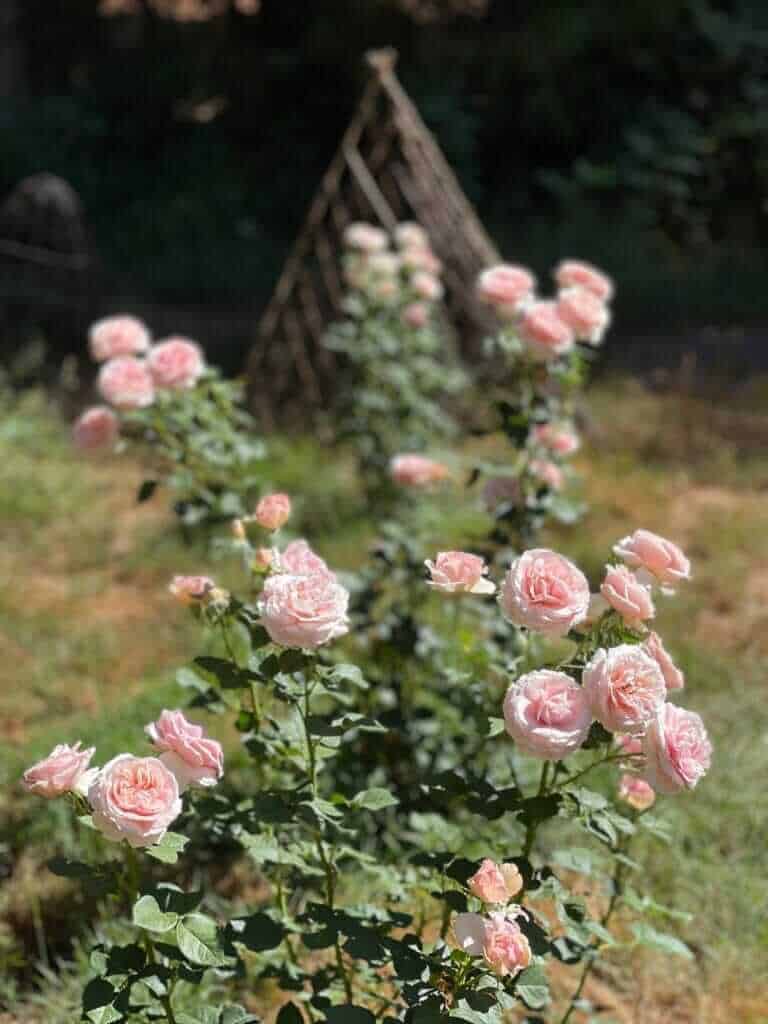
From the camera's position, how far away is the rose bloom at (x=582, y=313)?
254 centimetres

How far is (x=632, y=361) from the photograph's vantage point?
655cm

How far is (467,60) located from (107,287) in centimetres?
298

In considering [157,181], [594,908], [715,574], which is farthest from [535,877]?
[157,181]

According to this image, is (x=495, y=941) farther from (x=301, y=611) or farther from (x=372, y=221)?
(x=372, y=221)

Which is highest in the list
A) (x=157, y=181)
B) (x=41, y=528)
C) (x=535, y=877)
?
(x=535, y=877)

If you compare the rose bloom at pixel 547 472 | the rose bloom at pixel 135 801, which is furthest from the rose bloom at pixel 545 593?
the rose bloom at pixel 547 472

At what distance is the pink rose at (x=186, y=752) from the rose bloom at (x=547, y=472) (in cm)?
123

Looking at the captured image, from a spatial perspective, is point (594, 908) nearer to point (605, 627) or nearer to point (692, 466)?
point (605, 627)

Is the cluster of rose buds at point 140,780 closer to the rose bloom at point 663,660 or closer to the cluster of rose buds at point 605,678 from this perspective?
the cluster of rose buds at point 605,678

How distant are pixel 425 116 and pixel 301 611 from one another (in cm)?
750

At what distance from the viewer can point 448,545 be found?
14.1 ft

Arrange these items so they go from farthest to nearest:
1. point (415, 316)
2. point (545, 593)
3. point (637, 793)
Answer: point (415, 316), point (637, 793), point (545, 593)

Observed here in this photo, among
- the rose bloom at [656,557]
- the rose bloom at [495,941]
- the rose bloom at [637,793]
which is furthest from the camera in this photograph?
the rose bloom at [637,793]

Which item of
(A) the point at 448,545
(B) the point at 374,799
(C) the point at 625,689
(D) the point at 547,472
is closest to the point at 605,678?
(C) the point at 625,689
